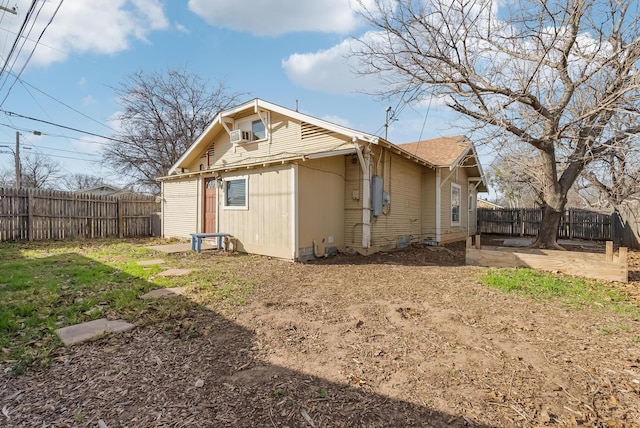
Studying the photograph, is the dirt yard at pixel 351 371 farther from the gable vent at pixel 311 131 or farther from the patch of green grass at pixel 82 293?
the gable vent at pixel 311 131

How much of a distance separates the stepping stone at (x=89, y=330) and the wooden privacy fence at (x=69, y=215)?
10369 mm

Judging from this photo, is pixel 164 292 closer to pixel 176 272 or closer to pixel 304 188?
pixel 176 272

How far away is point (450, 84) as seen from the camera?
7.30m

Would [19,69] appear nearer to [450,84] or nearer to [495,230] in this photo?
[450,84]

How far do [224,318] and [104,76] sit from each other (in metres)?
20.4

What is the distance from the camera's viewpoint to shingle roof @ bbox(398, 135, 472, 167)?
1194 centimetres

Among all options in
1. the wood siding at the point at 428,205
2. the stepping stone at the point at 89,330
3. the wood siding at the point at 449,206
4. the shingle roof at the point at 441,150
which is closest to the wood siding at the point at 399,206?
the wood siding at the point at 428,205

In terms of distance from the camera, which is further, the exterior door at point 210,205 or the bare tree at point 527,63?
the exterior door at point 210,205

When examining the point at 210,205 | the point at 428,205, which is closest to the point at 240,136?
the point at 210,205

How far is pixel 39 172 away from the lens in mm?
38281

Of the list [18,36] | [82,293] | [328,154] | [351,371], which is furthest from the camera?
[328,154]

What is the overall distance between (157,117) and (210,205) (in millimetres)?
14299

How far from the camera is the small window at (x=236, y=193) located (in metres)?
9.20

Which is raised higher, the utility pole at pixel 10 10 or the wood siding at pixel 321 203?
the utility pole at pixel 10 10
